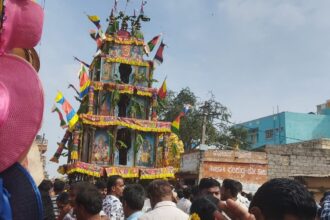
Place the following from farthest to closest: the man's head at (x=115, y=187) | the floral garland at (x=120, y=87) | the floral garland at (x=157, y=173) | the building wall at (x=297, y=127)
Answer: the building wall at (x=297, y=127)
the floral garland at (x=120, y=87)
the floral garland at (x=157, y=173)
the man's head at (x=115, y=187)

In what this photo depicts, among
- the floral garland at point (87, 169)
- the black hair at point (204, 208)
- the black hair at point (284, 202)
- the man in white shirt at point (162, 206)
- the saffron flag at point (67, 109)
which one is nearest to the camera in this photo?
the black hair at point (284, 202)

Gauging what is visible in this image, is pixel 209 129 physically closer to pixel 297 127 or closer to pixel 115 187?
pixel 297 127

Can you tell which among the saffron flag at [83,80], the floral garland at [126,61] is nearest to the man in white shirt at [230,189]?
the saffron flag at [83,80]

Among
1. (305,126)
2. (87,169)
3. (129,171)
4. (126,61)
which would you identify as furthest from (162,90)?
(305,126)

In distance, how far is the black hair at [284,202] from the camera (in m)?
1.51

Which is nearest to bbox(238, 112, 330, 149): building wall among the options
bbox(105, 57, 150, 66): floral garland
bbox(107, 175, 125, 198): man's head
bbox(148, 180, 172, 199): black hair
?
bbox(105, 57, 150, 66): floral garland

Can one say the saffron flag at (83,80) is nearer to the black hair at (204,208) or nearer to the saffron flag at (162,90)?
the saffron flag at (162,90)

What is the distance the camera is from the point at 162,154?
22.2m

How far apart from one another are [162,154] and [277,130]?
53.5 ft

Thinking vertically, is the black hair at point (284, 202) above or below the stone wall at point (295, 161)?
below

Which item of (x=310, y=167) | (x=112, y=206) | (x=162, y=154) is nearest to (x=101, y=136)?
(x=162, y=154)

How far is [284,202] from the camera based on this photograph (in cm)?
151

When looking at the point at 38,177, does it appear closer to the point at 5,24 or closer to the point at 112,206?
the point at 5,24

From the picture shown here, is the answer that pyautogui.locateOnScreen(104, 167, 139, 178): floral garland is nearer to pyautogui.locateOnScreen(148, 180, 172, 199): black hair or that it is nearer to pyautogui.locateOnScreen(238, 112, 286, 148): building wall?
pyautogui.locateOnScreen(148, 180, 172, 199): black hair
